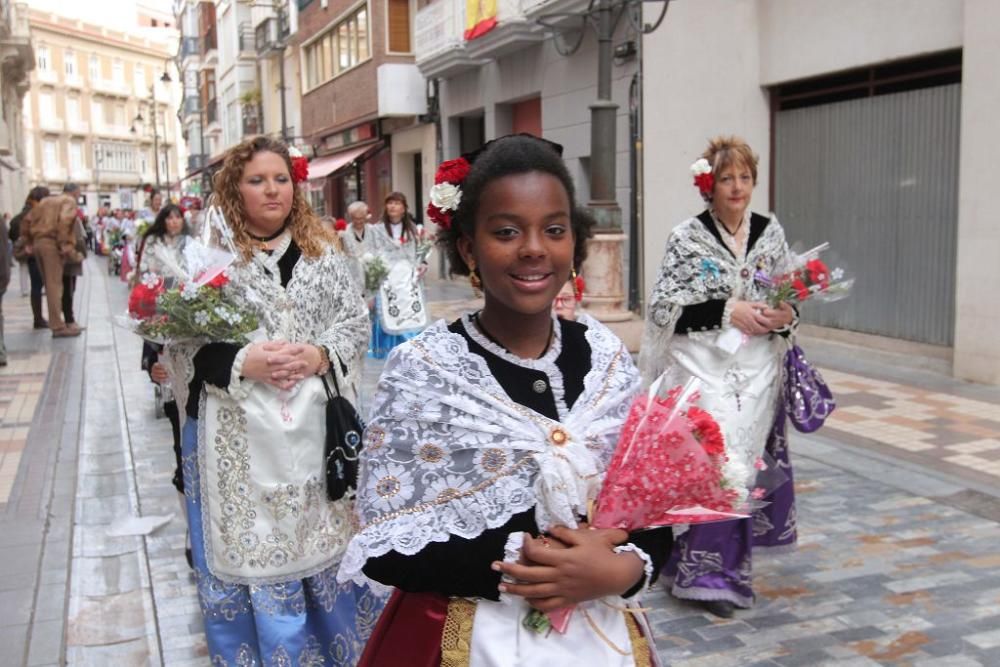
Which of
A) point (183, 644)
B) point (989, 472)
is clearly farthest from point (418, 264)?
point (183, 644)

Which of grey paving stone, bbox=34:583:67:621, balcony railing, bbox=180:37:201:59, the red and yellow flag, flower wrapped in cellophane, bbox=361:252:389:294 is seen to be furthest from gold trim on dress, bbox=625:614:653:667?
balcony railing, bbox=180:37:201:59

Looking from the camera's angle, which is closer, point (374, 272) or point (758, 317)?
point (758, 317)

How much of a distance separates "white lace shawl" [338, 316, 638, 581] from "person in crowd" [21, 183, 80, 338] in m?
13.3

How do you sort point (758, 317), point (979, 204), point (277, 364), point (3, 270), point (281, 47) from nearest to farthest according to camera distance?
1. point (277, 364)
2. point (758, 317)
3. point (979, 204)
4. point (3, 270)
5. point (281, 47)

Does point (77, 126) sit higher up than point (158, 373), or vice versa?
point (77, 126)

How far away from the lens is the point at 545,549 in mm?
1933

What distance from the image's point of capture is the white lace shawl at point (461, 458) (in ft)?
6.67

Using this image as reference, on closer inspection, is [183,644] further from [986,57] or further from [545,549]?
[986,57]

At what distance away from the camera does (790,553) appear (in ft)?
16.5

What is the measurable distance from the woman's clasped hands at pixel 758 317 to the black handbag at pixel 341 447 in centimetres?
181

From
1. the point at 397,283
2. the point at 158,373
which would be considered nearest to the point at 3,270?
the point at 397,283

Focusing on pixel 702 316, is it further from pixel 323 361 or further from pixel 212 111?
pixel 212 111

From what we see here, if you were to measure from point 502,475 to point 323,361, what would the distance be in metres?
1.76

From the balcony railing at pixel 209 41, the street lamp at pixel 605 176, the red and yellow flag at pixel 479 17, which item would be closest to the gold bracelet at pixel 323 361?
the street lamp at pixel 605 176
